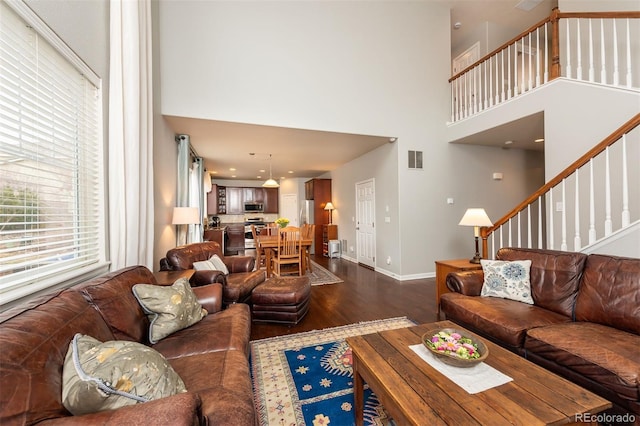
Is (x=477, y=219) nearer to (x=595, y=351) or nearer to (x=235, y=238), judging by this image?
(x=595, y=351)

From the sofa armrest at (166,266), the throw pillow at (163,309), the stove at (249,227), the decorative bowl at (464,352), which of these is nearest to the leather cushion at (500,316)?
the decorative bowl at (464,352)

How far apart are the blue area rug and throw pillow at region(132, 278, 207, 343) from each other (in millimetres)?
694

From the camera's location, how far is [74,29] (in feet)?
5.95

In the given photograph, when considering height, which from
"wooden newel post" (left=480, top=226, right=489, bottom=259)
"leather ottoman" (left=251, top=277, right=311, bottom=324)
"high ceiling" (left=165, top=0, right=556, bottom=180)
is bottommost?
"leather ottoman" (left=251, top=277, right=311, bottom=324)

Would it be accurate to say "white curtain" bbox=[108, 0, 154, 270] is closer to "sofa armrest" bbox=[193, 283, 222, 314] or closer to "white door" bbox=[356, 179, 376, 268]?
"sofa armrest" bbox=[193, 283, 222, 314]

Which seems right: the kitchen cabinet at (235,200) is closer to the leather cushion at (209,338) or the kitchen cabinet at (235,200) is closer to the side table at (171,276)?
the side table at (171,276)

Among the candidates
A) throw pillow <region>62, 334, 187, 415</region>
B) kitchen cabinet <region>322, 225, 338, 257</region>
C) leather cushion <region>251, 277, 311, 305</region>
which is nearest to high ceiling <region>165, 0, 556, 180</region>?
kitchen cabinet <region>322, 225, 338, 257</region>

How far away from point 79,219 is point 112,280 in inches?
29.1

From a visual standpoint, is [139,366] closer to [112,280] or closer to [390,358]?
[112,280]

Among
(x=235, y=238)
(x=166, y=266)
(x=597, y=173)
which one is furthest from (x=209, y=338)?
(x=235, y=238)

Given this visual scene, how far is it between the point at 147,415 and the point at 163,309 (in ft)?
3.38

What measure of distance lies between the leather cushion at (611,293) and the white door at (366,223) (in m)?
3.64

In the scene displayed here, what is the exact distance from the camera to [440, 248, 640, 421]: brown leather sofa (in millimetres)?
1393

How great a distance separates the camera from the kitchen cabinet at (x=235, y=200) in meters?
9.60
